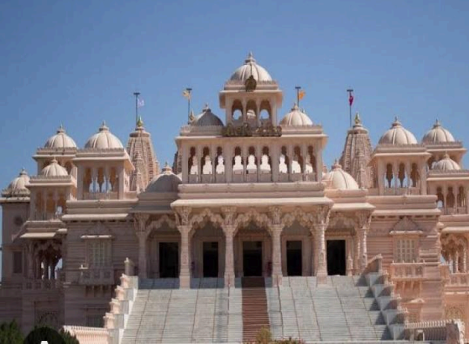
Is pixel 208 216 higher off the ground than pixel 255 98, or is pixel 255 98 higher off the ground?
pixel 255 98

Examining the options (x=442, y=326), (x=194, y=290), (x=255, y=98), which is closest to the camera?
(x=442, y=326)

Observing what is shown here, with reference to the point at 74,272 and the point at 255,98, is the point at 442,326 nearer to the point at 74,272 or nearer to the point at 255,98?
the point at 255,98

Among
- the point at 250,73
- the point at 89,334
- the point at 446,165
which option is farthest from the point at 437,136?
the point at 89,334

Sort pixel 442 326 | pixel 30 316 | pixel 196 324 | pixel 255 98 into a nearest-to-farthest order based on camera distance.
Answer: pixel 442 326 → pixel 196 324 → pixel 255 98 → pixel 30 316

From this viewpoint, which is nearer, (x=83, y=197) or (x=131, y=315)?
(x=131, y=315)

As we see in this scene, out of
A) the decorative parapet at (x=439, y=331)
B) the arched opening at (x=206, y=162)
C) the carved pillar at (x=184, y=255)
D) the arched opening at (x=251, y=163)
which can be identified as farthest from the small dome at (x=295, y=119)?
the decorative parapet at (x=439, y=331)

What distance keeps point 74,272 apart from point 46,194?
10.1 m

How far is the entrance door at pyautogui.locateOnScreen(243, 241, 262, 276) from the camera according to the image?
8206cm

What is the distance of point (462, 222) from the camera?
88.2 meters

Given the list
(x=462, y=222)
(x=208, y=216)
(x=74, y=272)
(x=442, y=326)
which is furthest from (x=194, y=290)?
(x=462, y=222)

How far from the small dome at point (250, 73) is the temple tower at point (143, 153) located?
1735 cm

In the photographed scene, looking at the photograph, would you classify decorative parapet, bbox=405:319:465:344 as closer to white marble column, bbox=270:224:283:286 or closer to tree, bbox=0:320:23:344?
white marble column, bbox=270:224:283:286

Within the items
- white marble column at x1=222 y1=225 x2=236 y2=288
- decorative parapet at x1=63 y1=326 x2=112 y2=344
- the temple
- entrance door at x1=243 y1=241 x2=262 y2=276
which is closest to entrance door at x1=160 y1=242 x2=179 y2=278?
the temple

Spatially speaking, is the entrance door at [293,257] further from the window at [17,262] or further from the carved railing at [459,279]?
the window at [17,262]
